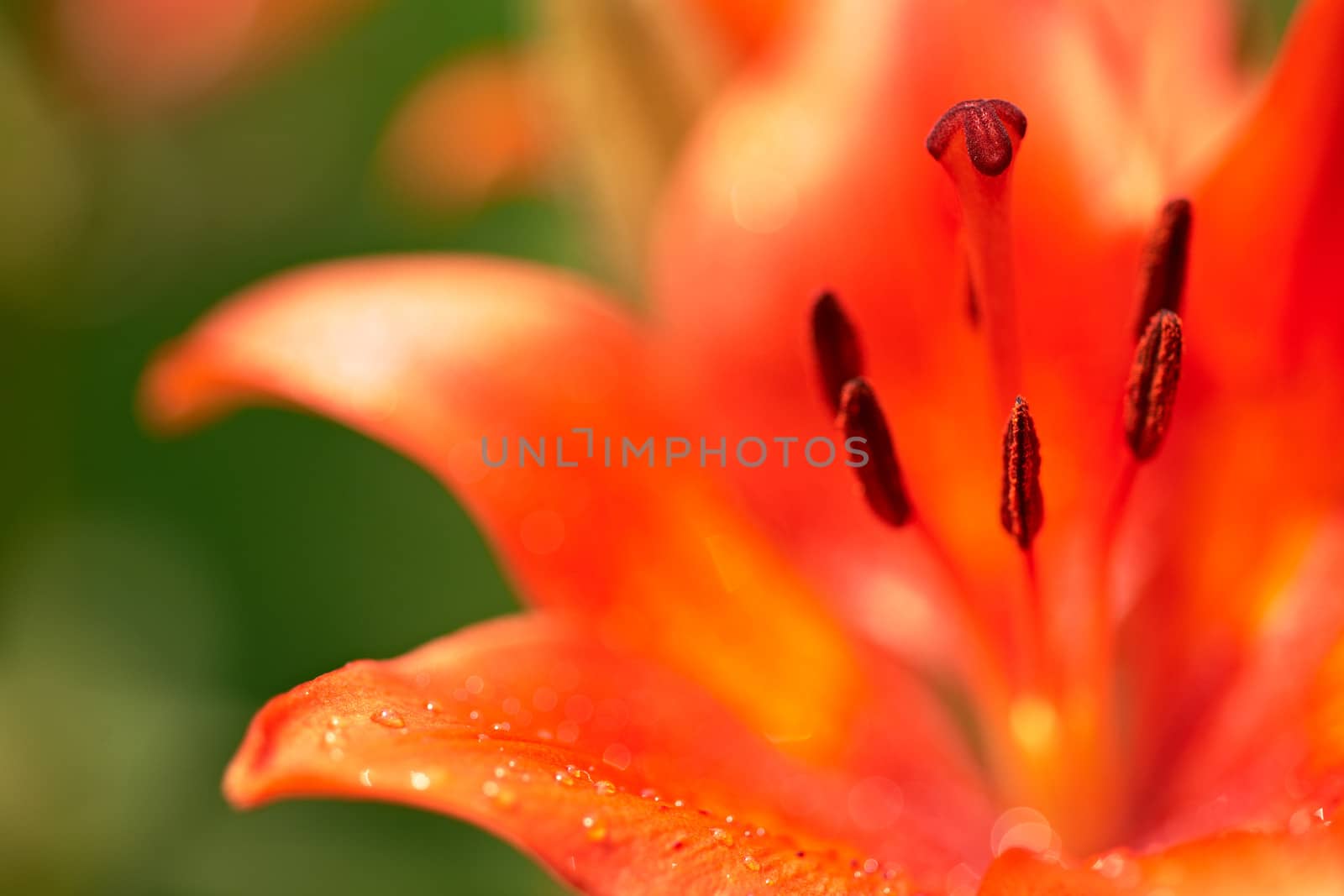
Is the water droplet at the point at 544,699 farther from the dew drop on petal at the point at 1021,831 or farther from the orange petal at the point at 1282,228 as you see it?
the orange petal at the point at 1282,228

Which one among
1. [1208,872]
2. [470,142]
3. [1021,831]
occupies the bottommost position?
[1208,872]

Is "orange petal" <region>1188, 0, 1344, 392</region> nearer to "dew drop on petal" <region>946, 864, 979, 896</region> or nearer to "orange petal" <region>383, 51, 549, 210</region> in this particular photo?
"dew drop on petal" <region>946, 864, 979, 896</region>

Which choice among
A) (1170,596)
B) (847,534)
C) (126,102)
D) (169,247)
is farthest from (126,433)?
(1170,596)

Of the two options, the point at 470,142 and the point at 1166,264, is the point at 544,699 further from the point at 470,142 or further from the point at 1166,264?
the point at 470,142

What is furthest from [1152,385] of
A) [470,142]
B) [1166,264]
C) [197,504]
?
[197,504]

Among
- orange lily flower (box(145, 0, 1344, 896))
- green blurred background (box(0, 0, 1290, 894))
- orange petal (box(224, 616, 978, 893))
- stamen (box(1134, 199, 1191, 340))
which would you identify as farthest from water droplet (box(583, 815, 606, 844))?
green blurred background (box(0, 0, 1290, 894))

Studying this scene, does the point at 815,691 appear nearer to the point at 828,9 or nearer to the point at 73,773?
the point at 828,9

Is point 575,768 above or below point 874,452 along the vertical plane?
below
